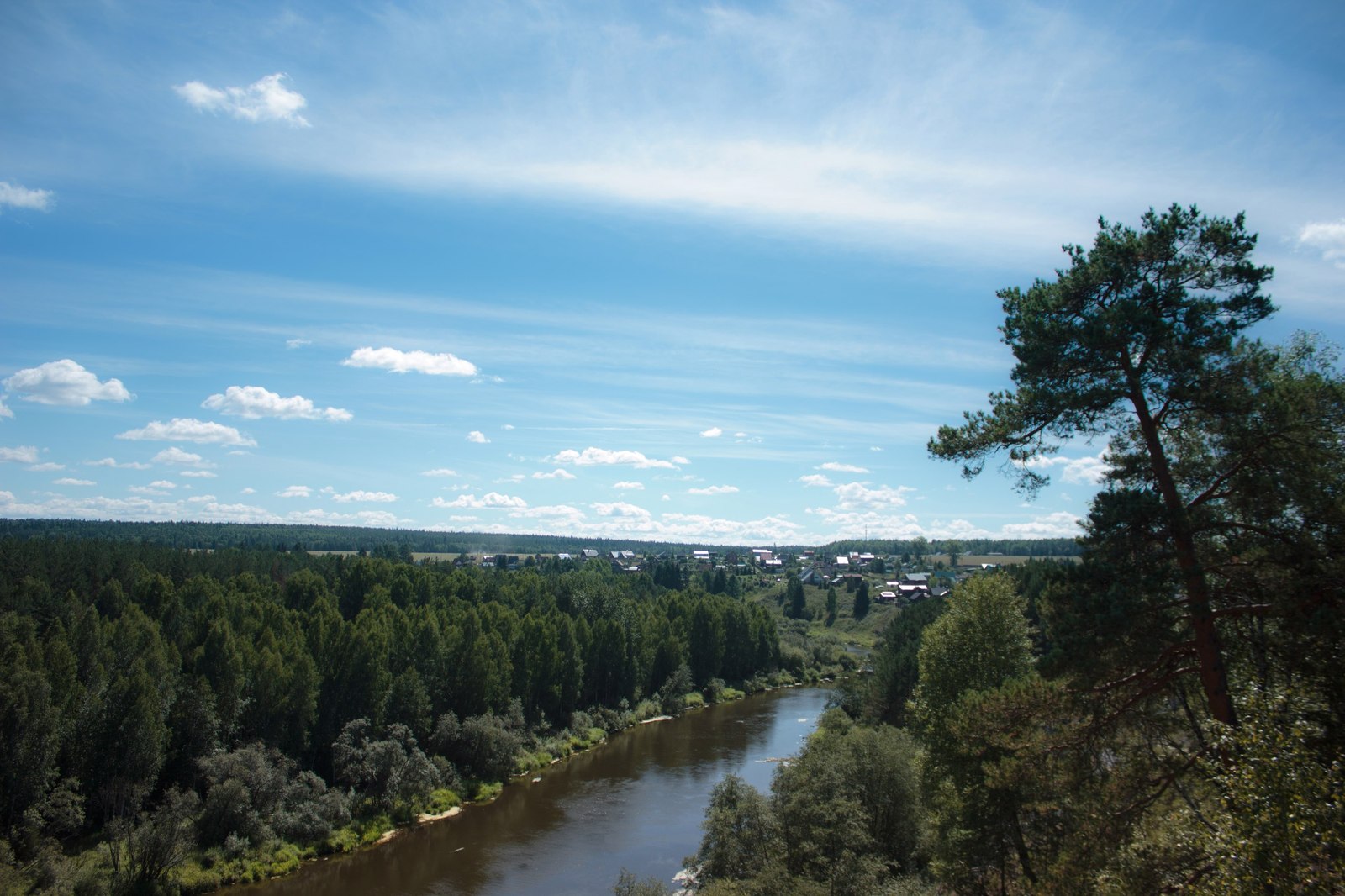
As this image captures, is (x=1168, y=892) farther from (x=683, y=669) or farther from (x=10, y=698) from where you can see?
(x=683, y=669)

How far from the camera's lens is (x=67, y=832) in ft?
99.7

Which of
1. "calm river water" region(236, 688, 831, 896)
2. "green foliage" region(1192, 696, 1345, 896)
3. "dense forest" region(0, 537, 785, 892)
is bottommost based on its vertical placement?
"calm river water" region(236, 688, 831, 896)

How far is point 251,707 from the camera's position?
37.9 meters

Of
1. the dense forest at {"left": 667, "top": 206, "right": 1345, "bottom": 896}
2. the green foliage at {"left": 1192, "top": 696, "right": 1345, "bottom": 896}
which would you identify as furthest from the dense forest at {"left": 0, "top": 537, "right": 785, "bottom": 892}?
the green foliage at {"left": 1192, "top": 696, "right": 1345, "bottom": 896}

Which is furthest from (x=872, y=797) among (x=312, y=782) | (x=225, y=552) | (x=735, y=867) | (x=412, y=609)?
(x=225, y=552)

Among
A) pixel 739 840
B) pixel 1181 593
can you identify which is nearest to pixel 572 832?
pixel 739 840

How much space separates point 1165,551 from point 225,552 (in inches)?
3719

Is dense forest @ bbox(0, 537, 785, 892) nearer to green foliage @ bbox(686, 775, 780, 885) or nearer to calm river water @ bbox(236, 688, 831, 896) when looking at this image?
calm river water @ bbox(236, 688, 831, 896)

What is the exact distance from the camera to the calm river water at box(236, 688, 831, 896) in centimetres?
2984

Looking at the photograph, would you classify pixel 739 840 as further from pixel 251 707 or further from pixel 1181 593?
pixel 251 707

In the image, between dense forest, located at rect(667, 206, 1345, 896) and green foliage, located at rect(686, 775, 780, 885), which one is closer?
dense forest, located at rect(667, 206, 1345, 896)

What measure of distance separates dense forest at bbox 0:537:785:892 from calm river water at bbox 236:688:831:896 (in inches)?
85.3

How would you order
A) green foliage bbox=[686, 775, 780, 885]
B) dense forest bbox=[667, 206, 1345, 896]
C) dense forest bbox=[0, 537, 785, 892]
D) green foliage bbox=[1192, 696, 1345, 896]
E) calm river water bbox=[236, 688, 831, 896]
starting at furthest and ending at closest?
calm river water bbox=[236, 688, 831, 896] → dense forest bbox=[0, 537, 785, 892] → green foliage bbox=[686, 775, 780, 885] → dense forest bbox=[667, 206, 1345, 896] → green foliage bbox=[1192, 696, 1345, 896]

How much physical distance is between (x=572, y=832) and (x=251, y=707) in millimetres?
17131
